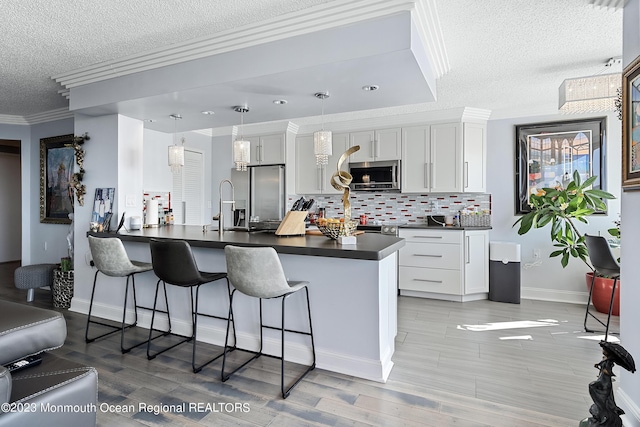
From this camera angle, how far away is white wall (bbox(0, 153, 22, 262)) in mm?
7109

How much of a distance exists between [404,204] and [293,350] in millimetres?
3269

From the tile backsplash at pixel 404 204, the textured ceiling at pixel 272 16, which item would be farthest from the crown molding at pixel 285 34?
the tile backsplash at pixel 404 204

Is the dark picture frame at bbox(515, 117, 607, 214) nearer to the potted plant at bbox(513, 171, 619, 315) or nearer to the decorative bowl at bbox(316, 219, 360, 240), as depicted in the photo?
the potted plant at bbox(513, 171, 619, 315)

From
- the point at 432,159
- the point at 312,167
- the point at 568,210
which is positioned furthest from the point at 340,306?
the point at 312,167

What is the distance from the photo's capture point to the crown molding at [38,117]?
4891 millimetres

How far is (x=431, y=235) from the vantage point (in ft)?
15.2

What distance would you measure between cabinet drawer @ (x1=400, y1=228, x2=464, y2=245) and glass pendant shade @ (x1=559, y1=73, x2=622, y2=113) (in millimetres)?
1946

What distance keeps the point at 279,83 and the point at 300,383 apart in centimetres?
224

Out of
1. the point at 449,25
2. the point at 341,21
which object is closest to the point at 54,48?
the point at 341,21

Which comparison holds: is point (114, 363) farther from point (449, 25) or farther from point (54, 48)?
point (449, 25)

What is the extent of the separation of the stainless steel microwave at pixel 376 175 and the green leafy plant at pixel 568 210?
1714 millimetres

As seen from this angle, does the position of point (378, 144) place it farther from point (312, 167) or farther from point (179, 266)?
point (179, 266)

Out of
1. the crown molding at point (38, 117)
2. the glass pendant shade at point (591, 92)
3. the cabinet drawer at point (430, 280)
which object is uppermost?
the crown molding at point (38, 117)

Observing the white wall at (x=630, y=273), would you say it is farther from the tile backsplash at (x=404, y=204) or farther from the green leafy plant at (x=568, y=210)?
the tile backsplash at (x=404, y=204)
